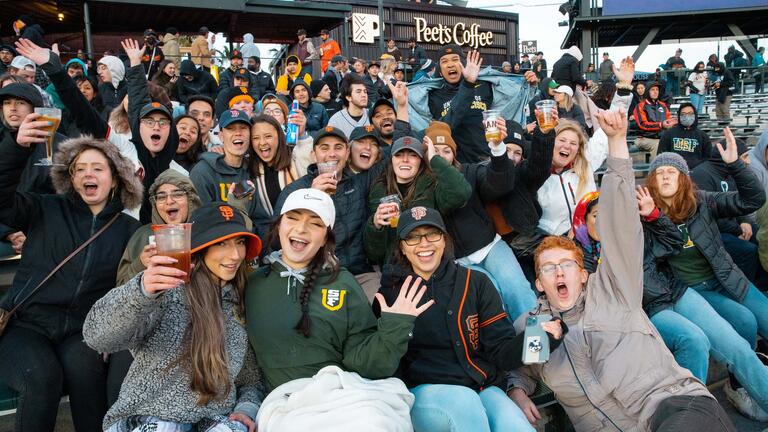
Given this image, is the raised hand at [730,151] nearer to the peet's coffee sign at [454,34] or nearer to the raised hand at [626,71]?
the raised hand at [626,71]

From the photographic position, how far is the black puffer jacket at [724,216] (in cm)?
421

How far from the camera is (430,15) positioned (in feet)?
76.1

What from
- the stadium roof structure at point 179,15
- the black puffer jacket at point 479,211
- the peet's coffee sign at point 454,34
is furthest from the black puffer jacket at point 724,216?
the peet's coffee sign at point 454,34

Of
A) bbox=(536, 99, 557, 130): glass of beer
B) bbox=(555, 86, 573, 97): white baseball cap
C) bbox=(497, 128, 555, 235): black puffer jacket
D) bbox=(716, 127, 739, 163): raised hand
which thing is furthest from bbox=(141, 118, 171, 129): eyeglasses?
bbox=(555, 86, 573, 97): white baseball cap

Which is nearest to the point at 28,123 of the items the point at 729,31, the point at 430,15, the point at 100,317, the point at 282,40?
the point at 100,317

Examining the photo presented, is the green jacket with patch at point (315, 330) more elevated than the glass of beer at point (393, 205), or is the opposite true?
the glass of beer at point (393, 205)

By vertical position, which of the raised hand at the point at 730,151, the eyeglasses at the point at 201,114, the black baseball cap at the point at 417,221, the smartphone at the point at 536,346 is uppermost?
the eyeglasses at the point at 201,114

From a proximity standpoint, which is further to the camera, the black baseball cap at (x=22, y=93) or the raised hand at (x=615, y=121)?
the black baseball cap at (x=22, y=93)

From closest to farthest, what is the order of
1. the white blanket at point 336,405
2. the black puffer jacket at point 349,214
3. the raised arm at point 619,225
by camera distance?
1. the white blanket at point 336,405
2. the raised arm at point 619,225
3. the black puffer jacket at point 349,214

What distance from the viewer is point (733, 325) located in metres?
4.12

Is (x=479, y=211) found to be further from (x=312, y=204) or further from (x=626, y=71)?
(x=626, y=71)

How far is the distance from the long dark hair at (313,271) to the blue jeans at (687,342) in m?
2.33

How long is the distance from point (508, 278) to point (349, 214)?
132 cm

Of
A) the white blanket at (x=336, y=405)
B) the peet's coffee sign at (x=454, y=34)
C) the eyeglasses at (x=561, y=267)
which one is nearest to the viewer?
the white blanket at (x=336, y=405)
